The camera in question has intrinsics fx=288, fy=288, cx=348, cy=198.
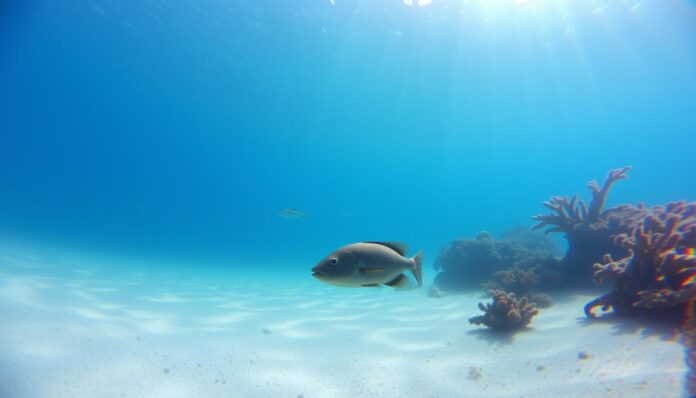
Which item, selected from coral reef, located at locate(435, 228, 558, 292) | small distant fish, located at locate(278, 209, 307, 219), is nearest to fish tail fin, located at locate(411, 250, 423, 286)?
coral reef, located at locate(435, 228, 558, 292)

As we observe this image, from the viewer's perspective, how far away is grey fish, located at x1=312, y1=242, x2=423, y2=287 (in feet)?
6.53

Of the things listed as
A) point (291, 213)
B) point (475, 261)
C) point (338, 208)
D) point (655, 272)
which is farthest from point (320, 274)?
point (338, 208)

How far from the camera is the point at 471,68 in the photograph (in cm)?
3062

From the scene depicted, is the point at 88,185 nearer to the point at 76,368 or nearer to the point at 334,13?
the point at 334,13

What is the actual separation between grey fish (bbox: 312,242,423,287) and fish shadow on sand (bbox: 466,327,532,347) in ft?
10.5

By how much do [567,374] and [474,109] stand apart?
45.7m

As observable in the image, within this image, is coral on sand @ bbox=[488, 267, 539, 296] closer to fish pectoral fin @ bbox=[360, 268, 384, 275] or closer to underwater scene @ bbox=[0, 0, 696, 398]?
underwater scene @ bbox=[0, 0, 696, 398]

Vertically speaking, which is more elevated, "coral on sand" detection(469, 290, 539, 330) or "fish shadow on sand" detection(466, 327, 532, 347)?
"coral on sand" detection(469, 290, 539, 330)

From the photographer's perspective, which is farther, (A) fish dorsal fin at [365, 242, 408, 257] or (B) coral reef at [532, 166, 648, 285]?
(B) coral reef at [532, 166, 648, 285]

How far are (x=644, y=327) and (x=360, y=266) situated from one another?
3.93 metres

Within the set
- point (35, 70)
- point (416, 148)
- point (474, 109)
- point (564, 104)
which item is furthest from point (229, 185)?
point (564, 104)

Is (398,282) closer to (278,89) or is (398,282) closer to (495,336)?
(495,336)

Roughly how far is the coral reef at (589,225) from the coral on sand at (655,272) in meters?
1.44

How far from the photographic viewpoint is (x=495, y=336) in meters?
4.54
